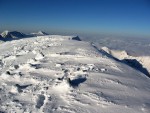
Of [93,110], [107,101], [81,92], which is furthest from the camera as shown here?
[81,92]

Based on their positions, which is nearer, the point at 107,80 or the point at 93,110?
the point at 93,110

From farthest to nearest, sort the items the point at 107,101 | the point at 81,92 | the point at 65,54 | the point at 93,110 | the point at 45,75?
the point at 65,54, the point at 45,75, the point at 81,92, the point at 107,101, the point at 93,110

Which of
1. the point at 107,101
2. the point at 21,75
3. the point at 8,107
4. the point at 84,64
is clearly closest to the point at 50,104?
the point at 8,107

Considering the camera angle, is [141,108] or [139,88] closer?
[141,108]

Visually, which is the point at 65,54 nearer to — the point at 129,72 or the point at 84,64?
the point at 84,64

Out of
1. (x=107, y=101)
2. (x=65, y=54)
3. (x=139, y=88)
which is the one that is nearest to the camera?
(x=107, y=101)

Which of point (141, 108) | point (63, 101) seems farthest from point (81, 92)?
point (141, 108)

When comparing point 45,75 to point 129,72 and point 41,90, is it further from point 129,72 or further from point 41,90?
point 129,72
